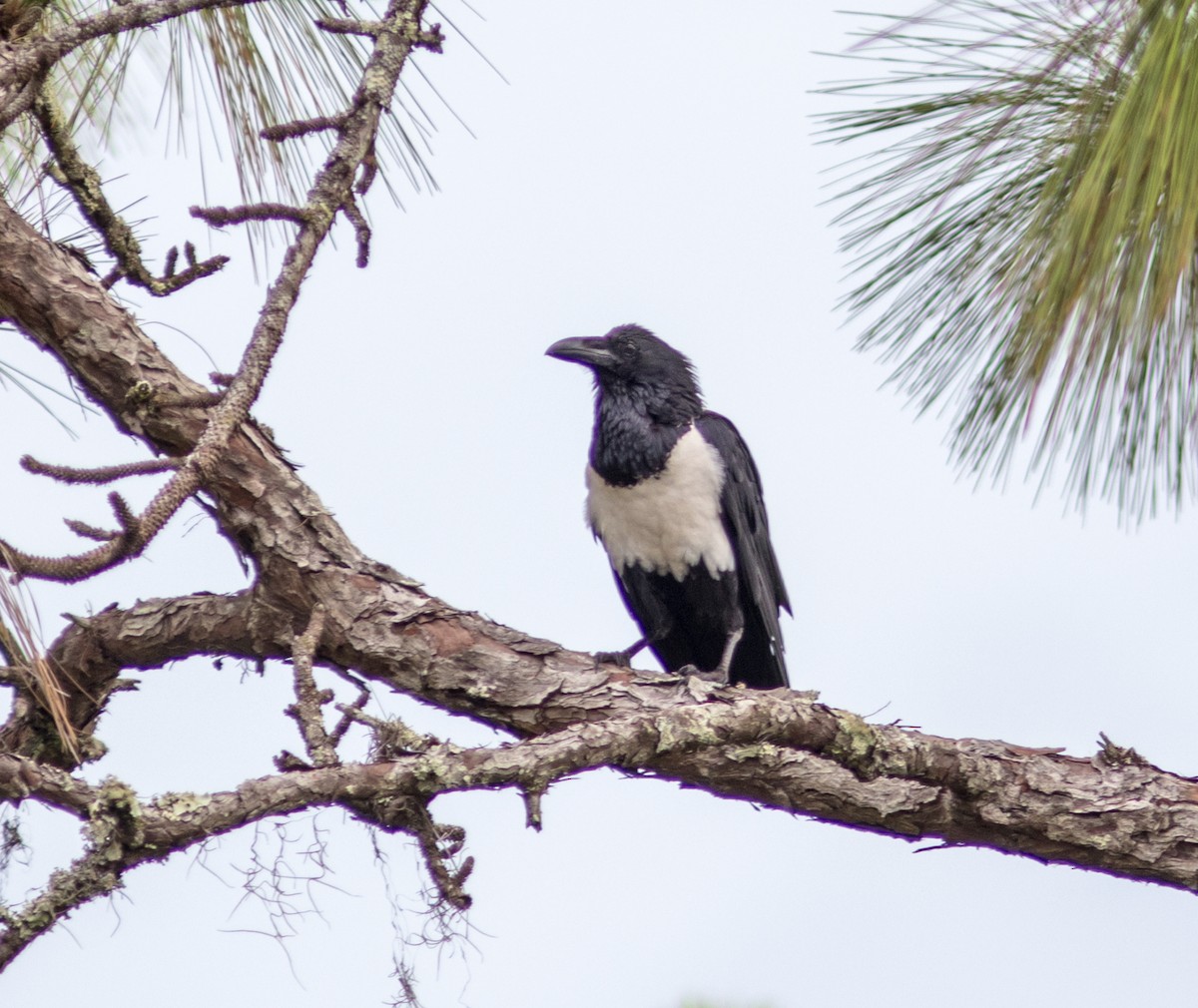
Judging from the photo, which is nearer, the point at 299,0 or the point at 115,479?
the point at 115,479

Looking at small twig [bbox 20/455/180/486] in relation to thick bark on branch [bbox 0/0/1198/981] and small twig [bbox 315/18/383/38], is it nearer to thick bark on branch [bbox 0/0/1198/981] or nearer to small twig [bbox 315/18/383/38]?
thick bark on branch [bbox 0/0/1198/981]

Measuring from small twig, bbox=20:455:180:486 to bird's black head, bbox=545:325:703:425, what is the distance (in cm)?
262

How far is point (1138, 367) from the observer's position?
2.80 metres

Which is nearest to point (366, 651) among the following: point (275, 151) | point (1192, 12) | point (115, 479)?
point (115, 479)

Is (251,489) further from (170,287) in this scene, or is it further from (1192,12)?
(1192,12)

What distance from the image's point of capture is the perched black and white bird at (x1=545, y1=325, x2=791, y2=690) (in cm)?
474

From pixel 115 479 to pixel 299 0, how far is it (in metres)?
1.82

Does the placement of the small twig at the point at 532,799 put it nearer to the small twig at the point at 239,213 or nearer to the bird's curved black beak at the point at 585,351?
the small twig at the point at 239,213

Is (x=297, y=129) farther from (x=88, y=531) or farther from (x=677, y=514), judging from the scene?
(x=677, y=514)

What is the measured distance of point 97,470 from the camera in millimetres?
2391

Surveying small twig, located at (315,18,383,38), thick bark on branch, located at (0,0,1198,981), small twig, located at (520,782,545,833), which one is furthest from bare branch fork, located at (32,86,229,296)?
small twig, located at (520,782,545,833)

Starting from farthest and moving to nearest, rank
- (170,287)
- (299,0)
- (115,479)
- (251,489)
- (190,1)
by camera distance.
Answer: (299,0)
(251,489)
(170,287)
(190,1)
(115,479)

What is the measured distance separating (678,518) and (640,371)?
24.0 inches

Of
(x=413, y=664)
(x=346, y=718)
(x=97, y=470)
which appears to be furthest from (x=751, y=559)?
(x=97, y=470)
